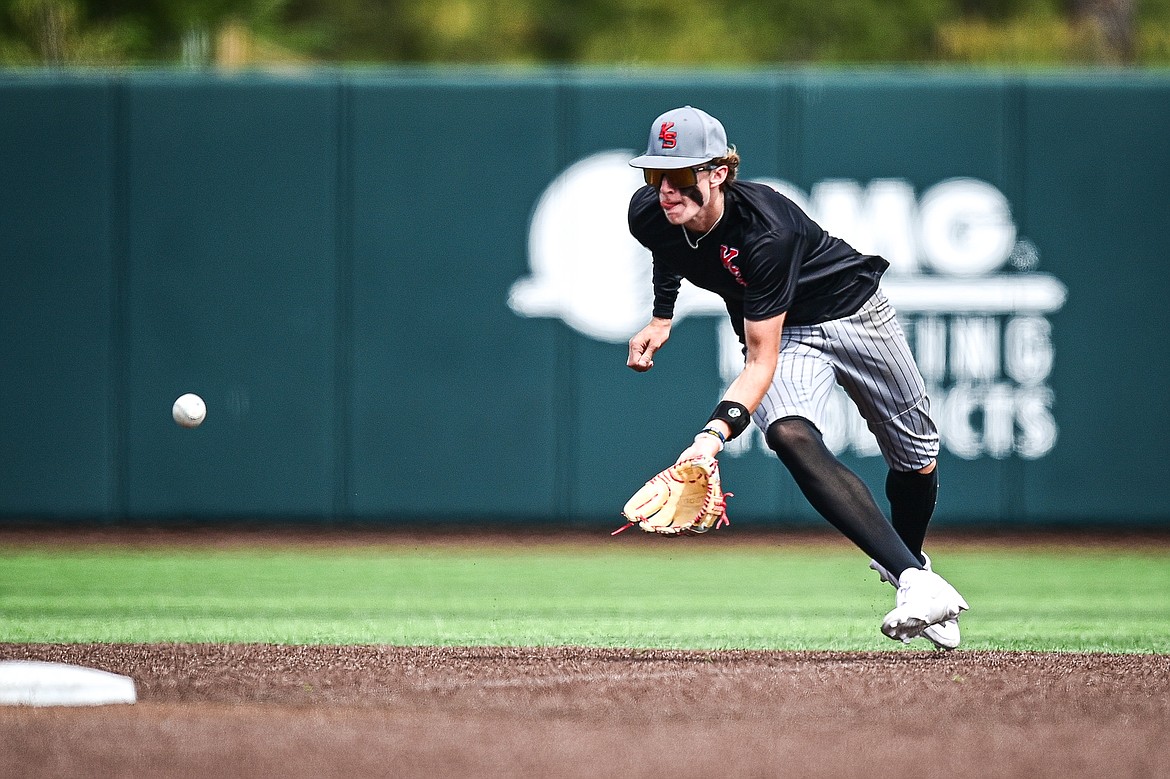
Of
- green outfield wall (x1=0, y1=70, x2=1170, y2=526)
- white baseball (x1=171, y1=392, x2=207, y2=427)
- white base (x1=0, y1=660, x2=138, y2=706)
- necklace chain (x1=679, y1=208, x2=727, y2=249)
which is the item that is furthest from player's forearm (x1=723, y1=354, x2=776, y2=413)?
green outfield wall (x1=0, y1=70, x2=1170, y2=526)

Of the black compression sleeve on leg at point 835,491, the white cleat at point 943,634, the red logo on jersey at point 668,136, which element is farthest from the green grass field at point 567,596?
the red logo on jersey at point 668,136

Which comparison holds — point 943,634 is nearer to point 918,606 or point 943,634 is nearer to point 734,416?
point 918,606

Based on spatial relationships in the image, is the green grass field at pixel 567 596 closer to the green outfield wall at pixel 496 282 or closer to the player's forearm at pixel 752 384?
the green outfield wall at pixel 496 282

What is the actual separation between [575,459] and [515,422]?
388 mm

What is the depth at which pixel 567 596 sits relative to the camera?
21.1 feet

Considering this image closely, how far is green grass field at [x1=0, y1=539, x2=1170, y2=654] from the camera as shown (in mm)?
5262

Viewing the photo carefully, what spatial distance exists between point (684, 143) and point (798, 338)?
750 mm

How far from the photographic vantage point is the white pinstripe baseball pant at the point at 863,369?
4676 millimetres

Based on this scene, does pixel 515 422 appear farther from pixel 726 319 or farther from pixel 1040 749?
pixel 1040 749

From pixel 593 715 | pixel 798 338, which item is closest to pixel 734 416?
pixel 798 338

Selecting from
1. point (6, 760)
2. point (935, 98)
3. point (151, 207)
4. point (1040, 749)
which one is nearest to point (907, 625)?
point (1040, 749)

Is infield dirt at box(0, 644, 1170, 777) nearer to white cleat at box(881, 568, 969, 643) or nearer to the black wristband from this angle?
white cleat at box(881, 568, 969, 643)

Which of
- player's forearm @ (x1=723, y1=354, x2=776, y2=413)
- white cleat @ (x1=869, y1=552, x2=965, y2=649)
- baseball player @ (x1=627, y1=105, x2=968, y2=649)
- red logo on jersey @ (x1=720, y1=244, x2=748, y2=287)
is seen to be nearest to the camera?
player's forearm @ (x1=723, y1=354, x2=776, y2=413)

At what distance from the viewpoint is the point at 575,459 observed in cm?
879
